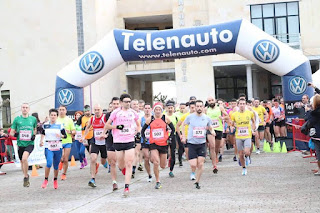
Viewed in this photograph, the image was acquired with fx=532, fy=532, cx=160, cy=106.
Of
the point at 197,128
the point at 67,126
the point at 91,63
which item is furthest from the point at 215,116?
the point at 91,63

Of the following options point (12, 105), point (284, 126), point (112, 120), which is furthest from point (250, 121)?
point (12, 105)

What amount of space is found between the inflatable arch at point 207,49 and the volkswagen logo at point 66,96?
585 mm

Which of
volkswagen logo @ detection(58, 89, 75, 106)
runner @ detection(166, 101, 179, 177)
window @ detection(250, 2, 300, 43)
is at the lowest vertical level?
runner @ detection(166, 101, 179, 177)

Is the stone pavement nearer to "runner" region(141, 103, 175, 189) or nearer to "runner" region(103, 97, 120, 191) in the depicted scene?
"runner" region(103, 97, 120, 191)

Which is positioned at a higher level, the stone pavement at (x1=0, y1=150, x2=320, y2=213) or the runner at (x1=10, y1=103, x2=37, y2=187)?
the runner at (x1=10, y1=103, x2=37, y2=187)


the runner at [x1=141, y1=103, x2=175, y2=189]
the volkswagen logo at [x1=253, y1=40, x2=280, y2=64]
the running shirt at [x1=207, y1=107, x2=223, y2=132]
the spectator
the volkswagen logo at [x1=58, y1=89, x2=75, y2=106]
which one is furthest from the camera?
the volkswagen logo at [x1=58, y1=89, x2=75, y2=106]

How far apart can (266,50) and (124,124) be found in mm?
7351

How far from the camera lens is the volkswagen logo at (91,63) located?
17000 millimetres

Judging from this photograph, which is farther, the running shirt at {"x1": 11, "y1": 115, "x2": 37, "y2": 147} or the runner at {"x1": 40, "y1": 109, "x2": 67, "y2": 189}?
A: the running shirt at {"x1": 11, "y1": 115, "x2": 37, "y2": 147}

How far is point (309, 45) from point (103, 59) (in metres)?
18.1

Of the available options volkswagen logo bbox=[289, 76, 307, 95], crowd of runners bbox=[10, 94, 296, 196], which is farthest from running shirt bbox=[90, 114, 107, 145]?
volkswagen logo bbox=[289, 76, 307, 95]

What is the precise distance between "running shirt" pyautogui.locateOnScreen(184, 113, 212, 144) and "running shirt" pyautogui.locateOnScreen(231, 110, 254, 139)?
154cm

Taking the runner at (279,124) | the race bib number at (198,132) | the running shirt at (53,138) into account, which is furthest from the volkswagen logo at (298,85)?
the running shirt at (53,138)

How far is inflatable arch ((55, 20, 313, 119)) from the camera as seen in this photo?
16.3m
